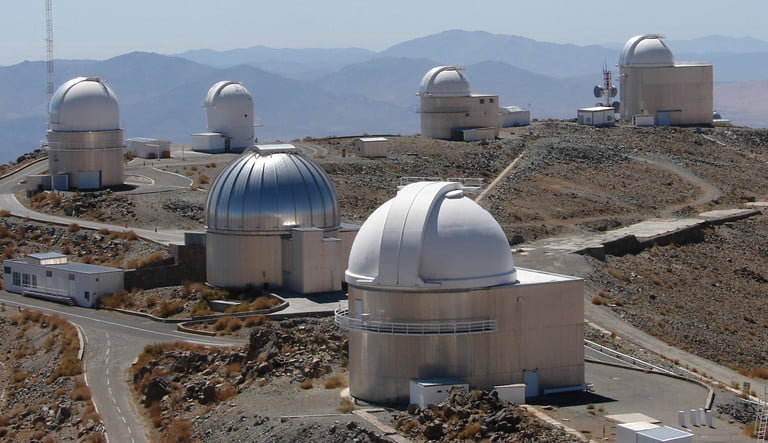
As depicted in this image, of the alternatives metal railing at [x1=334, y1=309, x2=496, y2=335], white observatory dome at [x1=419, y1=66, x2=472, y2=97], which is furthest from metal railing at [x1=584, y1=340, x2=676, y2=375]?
white observatory dome at [x1=419, y1=66, x2=472, y2=97]

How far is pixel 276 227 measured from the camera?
4541cm

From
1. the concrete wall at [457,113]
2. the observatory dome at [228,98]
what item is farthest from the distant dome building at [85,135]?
the concrete wall at [457,113]

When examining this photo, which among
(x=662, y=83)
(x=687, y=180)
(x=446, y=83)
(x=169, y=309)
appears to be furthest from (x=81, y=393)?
(x=662, y=83)

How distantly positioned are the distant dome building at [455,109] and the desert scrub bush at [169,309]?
39917 millimetres

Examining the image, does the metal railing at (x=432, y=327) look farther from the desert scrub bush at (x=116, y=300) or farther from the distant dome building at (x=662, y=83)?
the distant dome building at (x=662, y=83)

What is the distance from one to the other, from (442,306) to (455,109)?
175 feet

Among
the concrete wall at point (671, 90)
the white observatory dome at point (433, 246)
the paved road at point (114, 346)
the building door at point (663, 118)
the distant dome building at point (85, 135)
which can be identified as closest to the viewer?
the white observatory dome at point (433, 246)

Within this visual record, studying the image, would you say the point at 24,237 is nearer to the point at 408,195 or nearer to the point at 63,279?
the point at 63,279

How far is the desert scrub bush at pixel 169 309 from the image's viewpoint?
44.6m

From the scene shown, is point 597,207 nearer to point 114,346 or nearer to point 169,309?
point 169,309

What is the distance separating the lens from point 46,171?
68688 mm

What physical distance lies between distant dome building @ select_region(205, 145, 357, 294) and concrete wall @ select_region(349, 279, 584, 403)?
12.9m

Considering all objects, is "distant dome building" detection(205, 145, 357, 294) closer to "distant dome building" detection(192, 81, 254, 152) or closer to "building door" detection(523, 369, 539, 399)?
"building door" detection(523, 369, 539, 399)

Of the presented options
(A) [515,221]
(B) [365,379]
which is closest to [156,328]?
(B) [365,379]
